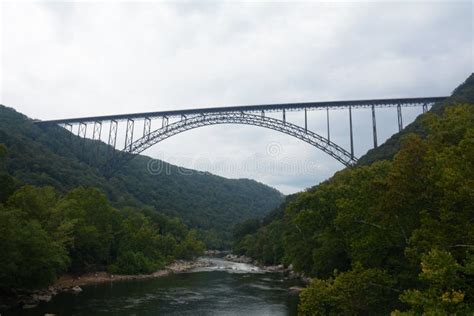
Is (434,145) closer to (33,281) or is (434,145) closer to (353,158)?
(33,281)

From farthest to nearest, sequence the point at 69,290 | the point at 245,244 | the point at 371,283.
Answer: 1. the point at 245,244
2. the point at 69,290
3. the point at 371,283

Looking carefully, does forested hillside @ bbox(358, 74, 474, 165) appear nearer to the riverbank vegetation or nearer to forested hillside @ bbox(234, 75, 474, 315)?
the riverbank vegetation

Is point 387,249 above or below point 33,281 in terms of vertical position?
above

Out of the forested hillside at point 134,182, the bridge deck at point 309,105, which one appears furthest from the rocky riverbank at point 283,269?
the forested hillside at point 134,182

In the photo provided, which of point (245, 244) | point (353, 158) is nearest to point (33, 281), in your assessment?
point (353, 158)

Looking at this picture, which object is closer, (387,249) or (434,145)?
(434,145)

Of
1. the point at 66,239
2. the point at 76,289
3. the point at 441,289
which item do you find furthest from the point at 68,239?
the point at 441,289
